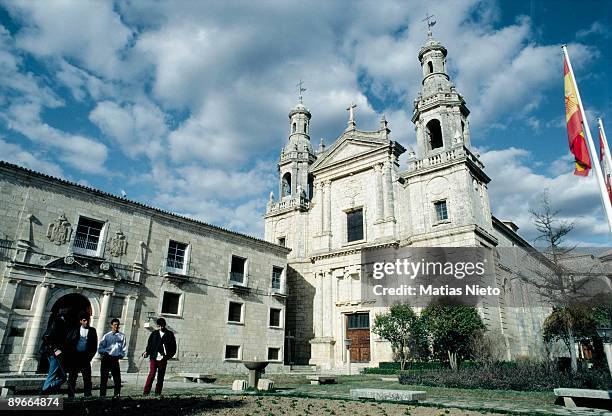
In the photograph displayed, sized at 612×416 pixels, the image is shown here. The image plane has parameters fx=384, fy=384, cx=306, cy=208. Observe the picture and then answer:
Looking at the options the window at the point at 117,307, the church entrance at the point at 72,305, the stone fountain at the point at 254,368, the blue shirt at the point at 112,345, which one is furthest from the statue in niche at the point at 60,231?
the stone fountain at the point at 254,368

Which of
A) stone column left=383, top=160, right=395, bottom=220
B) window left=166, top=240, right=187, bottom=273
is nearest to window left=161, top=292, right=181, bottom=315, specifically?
window left=166, top=240, right=187, bottom=273

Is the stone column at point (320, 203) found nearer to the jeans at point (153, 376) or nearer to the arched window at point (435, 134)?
the arched window at point (435, 134)

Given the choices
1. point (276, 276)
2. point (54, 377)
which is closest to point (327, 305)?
point (276, 276)

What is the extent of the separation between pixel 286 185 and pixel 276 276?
10808mm

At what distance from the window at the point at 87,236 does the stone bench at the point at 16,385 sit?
975 centimetres

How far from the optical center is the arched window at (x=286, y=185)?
34.6 meters

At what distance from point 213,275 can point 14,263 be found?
9.56 meters

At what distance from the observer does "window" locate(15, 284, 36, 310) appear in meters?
15.5

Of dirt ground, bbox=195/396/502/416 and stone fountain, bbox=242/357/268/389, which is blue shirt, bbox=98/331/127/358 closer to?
dirt ground, bbox=195/396/502/416

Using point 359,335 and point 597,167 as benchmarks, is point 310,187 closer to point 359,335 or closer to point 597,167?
point 359,335

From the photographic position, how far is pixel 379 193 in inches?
1082

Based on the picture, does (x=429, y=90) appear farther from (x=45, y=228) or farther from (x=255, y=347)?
(x=45, y=228)

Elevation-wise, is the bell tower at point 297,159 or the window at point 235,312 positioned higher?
the bell tower at point 297,159

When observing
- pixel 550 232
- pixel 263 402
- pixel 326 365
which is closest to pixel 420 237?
pixel 550 232
